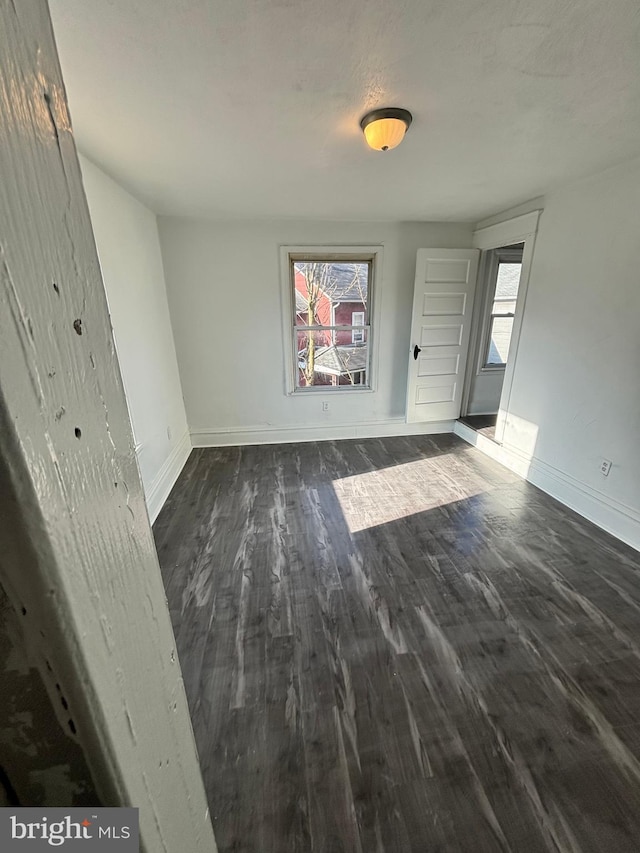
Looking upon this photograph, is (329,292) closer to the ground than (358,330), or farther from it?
farther from it

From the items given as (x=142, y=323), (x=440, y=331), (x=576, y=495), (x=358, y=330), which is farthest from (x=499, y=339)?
(x=142, y=323)

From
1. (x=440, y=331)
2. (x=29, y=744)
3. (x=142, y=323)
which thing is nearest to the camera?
(x=29, y=744)

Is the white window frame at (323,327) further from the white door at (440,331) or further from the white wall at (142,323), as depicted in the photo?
the white wall at (142,323)

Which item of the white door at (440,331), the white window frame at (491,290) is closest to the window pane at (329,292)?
the white door at (440,331)

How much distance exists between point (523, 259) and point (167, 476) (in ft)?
11.8

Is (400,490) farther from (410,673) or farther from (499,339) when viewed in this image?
(499,339)

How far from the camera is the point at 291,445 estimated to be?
155 inches

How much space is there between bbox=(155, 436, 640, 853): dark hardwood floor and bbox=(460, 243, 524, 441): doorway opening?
1894 millimetres

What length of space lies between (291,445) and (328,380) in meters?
1.05

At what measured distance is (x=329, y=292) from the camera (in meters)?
4.25

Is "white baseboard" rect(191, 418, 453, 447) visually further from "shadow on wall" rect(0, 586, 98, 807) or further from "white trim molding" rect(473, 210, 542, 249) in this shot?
"shadow on wall" rect(0, 586, 98, 807)

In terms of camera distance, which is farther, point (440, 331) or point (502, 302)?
point (502, 302)

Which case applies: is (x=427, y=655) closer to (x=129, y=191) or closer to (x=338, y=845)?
(x=338, y=845)

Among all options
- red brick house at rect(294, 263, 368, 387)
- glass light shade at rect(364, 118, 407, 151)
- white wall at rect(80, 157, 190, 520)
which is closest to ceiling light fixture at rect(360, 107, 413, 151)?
glass light shade at rect(364, 118, 407, 151)
